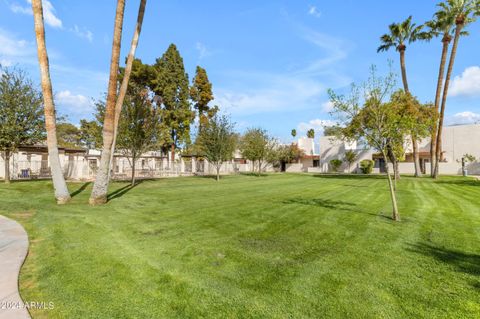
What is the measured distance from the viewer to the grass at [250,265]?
10.8 ft

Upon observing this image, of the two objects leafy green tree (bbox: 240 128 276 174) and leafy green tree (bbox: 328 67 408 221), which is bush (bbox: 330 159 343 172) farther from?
leafy green tree (bbox: 328 67 408 221)

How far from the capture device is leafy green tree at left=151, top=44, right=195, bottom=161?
114ft

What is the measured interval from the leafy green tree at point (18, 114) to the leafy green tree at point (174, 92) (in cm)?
1823

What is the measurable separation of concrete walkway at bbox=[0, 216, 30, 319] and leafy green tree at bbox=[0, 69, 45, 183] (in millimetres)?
11102

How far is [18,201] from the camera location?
1029cm

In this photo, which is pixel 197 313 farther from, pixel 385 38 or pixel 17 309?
pixel 385 38

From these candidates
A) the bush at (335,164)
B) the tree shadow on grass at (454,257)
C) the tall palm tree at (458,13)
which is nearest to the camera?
the tree shadow on grass at (454,257)

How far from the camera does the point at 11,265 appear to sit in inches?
173

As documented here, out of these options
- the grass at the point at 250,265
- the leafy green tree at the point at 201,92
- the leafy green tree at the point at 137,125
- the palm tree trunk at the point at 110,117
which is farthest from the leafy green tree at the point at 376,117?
the leafy green tree at the point at 201,92

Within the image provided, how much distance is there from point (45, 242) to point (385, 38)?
111ft

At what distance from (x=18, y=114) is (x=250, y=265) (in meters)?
17.8

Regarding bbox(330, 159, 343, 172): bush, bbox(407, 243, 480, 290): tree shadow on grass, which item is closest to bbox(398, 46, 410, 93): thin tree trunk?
bbox(330, 159, 343, 172): bush

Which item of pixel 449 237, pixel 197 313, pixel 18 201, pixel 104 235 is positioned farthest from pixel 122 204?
pixel 449 237

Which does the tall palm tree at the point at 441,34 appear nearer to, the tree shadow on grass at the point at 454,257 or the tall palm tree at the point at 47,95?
the tree shadow on grass at the point at 454,257
